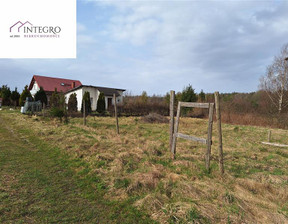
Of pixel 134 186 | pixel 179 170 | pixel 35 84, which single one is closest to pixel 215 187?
pixel 179 170

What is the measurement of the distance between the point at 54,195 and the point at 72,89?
2649cm

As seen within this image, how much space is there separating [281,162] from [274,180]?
208 centimetres

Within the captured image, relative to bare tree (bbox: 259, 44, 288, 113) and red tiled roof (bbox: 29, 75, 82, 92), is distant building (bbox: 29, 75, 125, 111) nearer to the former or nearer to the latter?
red tiled roof (bbox: 29, 75, 82, 92)

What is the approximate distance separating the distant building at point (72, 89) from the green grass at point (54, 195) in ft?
70.5

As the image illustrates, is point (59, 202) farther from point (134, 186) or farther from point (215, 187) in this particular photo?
point (215, 187)

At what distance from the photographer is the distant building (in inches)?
1037

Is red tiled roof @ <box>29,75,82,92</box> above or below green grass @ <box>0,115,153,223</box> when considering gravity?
above

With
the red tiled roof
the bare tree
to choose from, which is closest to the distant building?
the red tiled roof

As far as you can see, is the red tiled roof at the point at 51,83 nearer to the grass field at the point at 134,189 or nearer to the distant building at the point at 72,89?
the distant building at the point at 72,89

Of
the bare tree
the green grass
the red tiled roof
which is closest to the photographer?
the green grass

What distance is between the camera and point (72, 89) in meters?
27.1

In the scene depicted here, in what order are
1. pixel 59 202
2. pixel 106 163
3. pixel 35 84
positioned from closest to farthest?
pixel 59 202 < pixel 106 163 < pixel 35 84

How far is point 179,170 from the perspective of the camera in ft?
14.0

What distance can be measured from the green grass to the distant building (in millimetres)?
21484
